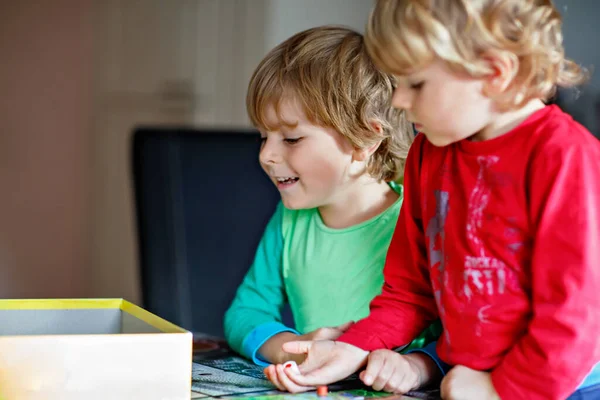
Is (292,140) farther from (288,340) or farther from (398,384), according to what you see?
(398,384)

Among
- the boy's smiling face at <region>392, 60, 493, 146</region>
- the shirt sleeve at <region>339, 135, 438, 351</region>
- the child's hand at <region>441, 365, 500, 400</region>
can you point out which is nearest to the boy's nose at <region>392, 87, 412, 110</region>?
the boy's smiling face at <region>392, 60, 493, 146</region>

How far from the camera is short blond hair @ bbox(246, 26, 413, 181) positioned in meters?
1.08

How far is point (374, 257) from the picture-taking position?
1141 mm

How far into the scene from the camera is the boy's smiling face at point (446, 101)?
28.6 inches

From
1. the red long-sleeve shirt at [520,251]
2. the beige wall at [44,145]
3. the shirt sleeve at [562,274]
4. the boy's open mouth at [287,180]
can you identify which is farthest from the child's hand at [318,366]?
the beige wall at [44,145]

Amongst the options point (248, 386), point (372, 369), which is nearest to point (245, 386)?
point (248, 386)

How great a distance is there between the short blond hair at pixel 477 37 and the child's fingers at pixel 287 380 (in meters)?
0.33

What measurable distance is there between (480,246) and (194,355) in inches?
17.4

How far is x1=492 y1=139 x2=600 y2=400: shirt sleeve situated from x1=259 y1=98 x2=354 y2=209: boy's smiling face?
437mm

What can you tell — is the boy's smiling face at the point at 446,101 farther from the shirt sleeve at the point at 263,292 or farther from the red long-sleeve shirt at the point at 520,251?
the shirt sleeve at the point at 263,292

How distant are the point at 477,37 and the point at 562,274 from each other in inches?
8.8

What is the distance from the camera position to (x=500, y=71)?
0.71 meters

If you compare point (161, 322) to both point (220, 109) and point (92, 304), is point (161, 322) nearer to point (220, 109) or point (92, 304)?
point (92, 304)

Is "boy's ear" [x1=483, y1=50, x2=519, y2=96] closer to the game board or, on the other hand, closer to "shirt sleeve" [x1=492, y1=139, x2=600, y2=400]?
"shirt sleeve" [x1=492, y1=139, x2=600, y2=400]
